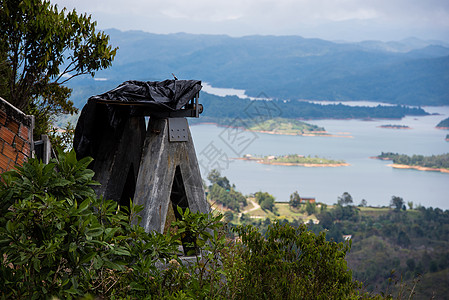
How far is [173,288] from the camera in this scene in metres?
2.72

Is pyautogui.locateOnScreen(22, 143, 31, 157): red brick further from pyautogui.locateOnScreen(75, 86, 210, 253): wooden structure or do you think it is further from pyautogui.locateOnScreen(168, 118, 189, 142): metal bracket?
pyautogui.locateOnScreen(168, 118, 189, 142): metal bracket

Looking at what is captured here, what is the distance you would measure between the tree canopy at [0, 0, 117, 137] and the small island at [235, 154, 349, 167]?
7162 cm

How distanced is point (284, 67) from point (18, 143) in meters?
109

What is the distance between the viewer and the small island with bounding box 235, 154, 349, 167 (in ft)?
261

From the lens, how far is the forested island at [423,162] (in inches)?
3219

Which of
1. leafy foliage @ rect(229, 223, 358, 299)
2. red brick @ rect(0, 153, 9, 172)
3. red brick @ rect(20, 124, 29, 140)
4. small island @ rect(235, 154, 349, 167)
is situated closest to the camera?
leafy foliage @ rect(229, 223, 358, 299)

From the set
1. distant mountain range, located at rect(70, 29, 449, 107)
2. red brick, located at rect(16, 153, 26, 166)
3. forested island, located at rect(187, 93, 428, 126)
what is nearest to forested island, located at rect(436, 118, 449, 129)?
forested island, located at rect(187, 93, 428, 126)

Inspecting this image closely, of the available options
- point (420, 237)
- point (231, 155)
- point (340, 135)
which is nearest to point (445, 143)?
point (340, 135)

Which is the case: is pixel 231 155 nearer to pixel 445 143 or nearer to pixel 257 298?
pixel 445 143

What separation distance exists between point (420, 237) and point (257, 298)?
138 feet

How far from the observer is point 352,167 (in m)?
83.4

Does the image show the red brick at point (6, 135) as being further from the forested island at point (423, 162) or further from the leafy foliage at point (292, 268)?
the forested island at point (423, 162)

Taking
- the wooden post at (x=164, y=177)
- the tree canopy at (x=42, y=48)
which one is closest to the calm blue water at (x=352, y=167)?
the tree canopy at (x=42, y=48)

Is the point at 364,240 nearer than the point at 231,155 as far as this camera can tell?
Yes
